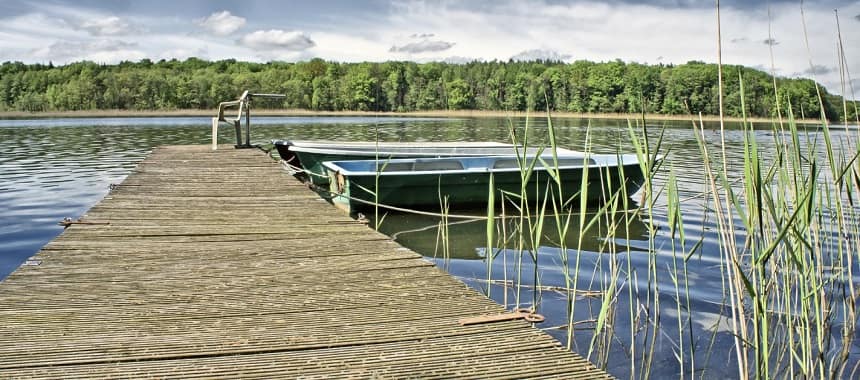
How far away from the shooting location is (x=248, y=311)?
2959mm

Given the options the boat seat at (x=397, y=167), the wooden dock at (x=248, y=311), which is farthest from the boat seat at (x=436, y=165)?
the wooden dock at (x=248, y=311)

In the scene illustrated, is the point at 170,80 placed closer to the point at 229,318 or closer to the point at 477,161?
the point at 477,161

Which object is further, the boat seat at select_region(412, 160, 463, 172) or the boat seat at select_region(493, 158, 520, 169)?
the boat seat at select_region(493, 158, 520, 169)

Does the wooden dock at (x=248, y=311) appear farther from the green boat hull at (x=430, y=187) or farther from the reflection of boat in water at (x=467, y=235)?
the green boat hull at (x=430, y=187)

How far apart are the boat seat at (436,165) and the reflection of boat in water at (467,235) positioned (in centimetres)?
126

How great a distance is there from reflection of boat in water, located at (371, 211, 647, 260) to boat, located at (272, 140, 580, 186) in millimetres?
1494

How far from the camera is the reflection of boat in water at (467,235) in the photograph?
6996mm

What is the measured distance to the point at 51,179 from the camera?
12031 mm

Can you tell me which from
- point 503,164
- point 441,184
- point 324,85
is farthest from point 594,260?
point 324,85

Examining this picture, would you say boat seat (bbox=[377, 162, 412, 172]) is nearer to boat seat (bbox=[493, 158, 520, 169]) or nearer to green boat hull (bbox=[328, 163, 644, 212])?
green boat hull (bbox=[328, 163, 644, 212])

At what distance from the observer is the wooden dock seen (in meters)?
2.33

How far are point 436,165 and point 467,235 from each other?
2493 millimetres

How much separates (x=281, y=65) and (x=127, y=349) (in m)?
102

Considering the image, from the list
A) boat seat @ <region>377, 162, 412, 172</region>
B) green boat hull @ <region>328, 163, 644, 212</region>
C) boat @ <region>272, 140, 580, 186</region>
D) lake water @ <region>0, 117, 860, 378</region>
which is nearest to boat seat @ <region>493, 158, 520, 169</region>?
boat @ <region>272, 140, 580, 186</region>
